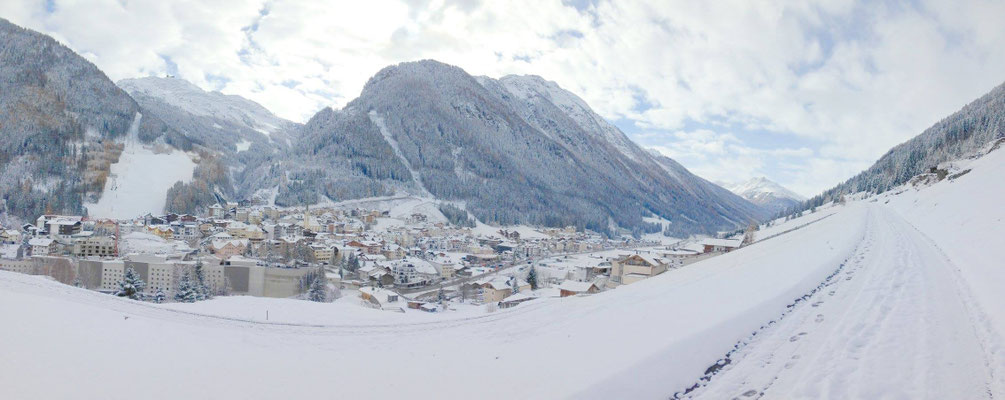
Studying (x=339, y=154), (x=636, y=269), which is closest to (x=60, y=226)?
(x=636, y=269)

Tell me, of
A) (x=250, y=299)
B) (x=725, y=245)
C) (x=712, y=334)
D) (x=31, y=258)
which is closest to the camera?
(x=712, y=334)

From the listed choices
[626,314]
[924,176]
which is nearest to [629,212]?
[924,176]

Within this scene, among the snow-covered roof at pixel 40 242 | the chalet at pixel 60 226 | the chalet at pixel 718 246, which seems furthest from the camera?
the chalet at pixel 60 226

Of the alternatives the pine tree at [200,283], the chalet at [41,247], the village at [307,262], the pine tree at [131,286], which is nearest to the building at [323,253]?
the village at [307,262]

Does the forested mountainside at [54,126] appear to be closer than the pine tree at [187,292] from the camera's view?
No

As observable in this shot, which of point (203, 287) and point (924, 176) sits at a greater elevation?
point (924, 176)

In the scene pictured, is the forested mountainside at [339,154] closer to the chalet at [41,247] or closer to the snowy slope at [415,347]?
the chalet at [41,247]

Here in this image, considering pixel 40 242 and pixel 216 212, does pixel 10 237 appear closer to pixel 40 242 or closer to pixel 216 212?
pixel 40 242

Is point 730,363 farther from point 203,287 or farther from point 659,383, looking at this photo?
point 203,287
